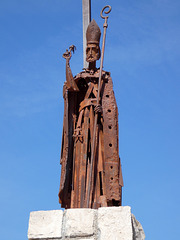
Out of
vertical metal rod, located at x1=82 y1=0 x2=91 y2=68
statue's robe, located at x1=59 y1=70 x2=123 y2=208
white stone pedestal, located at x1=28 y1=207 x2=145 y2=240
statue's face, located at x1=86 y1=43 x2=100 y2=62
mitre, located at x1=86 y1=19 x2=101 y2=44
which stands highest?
vertical metal rod, located at x1=82 y1=0 x2=91 y2=68

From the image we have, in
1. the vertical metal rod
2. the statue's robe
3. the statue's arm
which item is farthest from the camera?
the vertical metal rod

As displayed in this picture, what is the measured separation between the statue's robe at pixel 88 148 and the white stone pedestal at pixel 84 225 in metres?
0.93

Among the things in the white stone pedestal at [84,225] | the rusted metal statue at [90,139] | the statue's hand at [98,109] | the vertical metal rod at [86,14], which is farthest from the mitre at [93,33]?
the white stone pedestal at [84,225]

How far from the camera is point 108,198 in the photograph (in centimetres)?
618

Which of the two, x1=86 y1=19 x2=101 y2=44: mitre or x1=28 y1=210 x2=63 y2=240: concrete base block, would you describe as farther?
x1=86 y1=19 x2=101 y2=44: mitre

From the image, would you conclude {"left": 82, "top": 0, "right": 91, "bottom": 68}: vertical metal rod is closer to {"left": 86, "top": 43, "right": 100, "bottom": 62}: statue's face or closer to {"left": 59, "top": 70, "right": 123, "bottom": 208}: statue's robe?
{"left": 86, "top": 43, "right": 100, "bottom": 62}: statue's face

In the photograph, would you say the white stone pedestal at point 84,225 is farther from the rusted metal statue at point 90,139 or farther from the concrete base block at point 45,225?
the rusted metal statue at point 90,139

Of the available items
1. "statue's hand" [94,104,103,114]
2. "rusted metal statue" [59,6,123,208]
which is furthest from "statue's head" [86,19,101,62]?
"statue's hand" [94,104,103,114]

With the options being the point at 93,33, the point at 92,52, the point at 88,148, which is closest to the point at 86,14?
the point at 93,33

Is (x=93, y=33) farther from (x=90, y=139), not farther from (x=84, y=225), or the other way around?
(x=84, y=225)

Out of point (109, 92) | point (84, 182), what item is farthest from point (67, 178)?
point (109, 92)

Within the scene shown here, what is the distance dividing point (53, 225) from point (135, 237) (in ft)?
2.84

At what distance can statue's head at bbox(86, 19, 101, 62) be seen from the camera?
717 centimetres

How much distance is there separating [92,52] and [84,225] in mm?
2839
